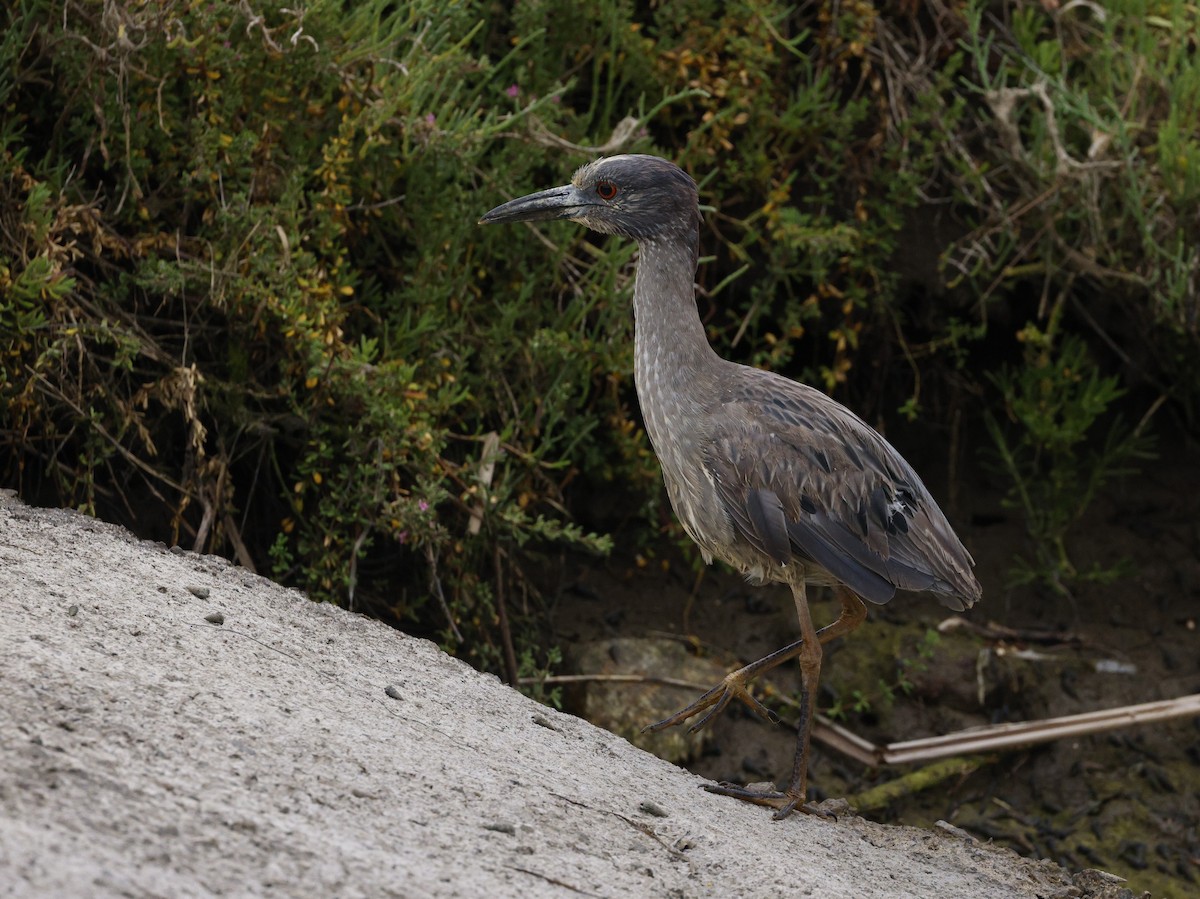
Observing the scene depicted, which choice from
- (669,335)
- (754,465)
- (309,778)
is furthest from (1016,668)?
(309,778)

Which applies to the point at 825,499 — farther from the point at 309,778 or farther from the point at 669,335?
the point at 309,778

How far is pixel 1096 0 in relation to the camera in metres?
6.61

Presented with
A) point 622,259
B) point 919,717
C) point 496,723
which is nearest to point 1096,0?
point 622,259

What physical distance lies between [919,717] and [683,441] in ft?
8.01

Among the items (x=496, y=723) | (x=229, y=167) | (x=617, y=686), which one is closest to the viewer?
(x=496, y=723)

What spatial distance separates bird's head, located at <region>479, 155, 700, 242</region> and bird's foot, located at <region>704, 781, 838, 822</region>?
1.82m

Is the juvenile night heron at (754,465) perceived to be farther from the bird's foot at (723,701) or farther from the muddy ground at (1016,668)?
the muddy ground at (1016,668)

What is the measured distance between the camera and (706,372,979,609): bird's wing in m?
4.35

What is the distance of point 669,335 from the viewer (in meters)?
4.60

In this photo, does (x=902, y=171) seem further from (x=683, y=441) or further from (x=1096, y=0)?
(x=683, y=441)

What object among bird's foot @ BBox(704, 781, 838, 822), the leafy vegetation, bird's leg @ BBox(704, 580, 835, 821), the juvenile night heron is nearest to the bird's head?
the juvenile night heron

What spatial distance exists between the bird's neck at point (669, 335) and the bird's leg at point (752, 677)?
0.76m

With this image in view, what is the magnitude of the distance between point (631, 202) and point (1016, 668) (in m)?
3.06

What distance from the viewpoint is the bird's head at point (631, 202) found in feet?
15.4
